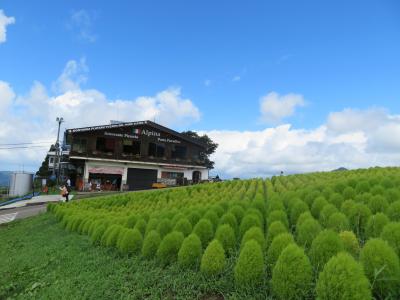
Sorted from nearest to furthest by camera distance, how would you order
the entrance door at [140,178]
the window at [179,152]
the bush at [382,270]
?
the bush at [382,270], the entrance door at [140,178], the window at [179,152]

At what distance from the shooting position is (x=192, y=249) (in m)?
5.09

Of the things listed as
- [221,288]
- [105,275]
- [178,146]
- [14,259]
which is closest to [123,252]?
[105,275]

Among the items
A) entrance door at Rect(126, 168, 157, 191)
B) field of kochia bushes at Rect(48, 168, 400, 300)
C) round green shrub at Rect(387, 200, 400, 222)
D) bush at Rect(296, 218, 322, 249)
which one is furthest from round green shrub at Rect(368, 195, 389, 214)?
entrance door at Rect(126, 168, 157, 191)

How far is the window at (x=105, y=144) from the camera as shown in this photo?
37344 millimetres

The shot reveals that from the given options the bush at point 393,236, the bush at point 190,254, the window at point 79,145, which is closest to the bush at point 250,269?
the bush at point 190,254

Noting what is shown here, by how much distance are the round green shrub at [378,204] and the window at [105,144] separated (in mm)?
33651

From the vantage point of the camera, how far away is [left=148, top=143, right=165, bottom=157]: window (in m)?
38.4

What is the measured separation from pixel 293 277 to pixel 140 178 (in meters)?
34.5

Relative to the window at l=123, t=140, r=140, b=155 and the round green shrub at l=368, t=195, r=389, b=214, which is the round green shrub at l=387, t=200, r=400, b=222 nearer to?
the round green shrub at l=368, t=195, r=389, b=214

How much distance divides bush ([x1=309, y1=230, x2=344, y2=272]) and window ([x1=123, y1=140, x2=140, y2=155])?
114ft

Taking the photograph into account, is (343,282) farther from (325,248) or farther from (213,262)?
(213,262)

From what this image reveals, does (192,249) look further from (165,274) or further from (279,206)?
(279,206)

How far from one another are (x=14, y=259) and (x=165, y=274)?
5.67 meters

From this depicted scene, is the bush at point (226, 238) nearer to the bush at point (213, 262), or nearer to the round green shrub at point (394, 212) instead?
the bush at point (213, 262)
